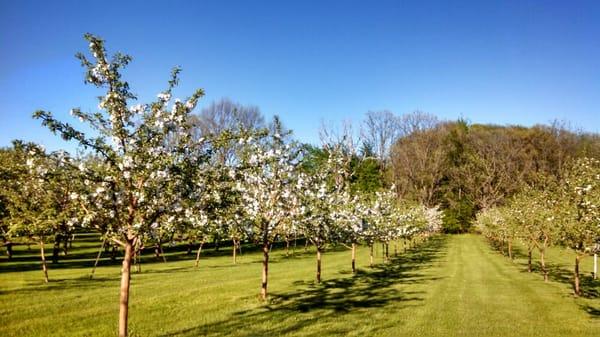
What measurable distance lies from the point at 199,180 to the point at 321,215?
1219 cm

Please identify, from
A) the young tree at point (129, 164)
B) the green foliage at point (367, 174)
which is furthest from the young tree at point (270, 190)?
the green foliage at point (367, 174)

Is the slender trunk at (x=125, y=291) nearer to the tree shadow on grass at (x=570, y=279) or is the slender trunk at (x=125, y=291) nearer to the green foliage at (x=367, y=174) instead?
the tree shadow on grass at (x=570, y=279)

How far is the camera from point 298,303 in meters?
20.2

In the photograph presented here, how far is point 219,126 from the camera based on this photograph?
2530 inches

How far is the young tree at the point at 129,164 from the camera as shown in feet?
35.5

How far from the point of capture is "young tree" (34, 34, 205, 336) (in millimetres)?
10828

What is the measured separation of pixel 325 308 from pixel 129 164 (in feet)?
38.5

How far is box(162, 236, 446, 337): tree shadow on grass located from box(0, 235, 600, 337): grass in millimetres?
45

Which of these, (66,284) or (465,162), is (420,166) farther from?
(66,284)

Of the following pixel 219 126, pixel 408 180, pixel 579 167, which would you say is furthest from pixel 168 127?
pixel 408 180

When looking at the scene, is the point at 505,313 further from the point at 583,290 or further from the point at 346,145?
the point at 346,145

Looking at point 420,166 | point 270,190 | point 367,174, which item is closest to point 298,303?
point 270,190

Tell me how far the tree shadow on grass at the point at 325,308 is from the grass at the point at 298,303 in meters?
→ 0.04

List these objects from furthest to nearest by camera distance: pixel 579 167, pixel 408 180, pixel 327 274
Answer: pixel 408 180 → pixel 327 274 → pixel 579 167
